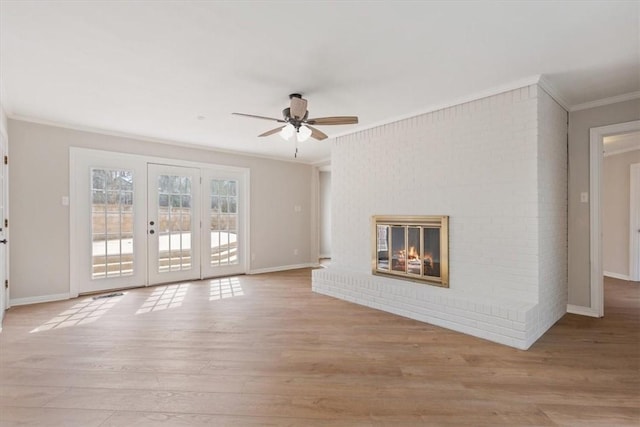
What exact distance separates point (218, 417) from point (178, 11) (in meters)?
2.38

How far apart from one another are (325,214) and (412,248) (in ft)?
16.0

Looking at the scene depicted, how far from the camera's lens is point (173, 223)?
509 centimetres

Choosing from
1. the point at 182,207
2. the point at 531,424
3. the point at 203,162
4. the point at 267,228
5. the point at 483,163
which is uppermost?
the point at 203,162

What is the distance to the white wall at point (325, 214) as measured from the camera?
27.7 feet

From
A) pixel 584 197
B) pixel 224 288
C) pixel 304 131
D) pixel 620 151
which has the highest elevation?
pixel 620 151

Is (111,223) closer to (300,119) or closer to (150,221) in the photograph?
(150,221)

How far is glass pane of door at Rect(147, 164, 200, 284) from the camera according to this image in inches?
193

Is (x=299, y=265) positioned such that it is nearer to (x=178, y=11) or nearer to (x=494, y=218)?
(x=494, y=218)

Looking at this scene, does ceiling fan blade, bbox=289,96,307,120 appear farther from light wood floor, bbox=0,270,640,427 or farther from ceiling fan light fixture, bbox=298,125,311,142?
light wood floor, bbox=0,270,640,427

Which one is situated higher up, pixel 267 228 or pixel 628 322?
pixel 267 228

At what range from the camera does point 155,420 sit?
5.56ft

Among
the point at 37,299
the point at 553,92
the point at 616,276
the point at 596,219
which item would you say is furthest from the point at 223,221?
the point at 616,276

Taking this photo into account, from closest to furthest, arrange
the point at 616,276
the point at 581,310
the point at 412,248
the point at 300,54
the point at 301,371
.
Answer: the point at 301,371, the point at 300,54, the point at 581,310, the point at 412,248, the point at 616,276

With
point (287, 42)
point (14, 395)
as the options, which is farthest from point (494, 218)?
point (14, 395)
